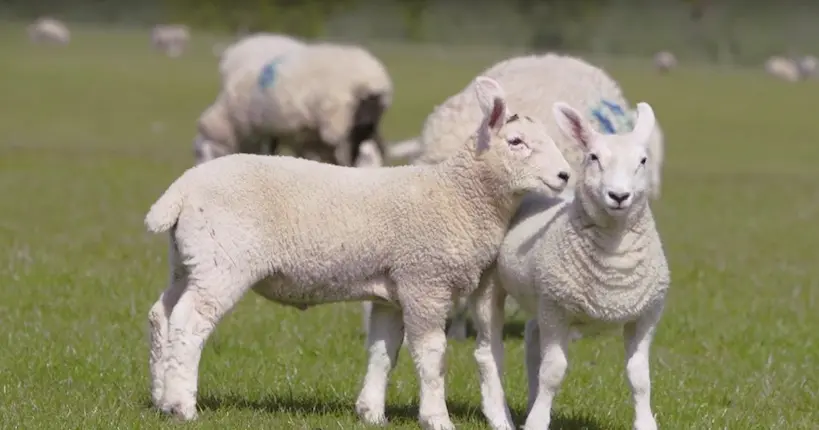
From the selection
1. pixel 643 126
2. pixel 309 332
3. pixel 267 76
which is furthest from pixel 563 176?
pixel 267 76

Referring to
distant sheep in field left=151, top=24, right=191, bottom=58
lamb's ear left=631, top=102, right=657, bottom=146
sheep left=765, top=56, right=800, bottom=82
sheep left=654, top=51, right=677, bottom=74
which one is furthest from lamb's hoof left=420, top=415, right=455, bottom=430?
sheep left=765, top=56, right=800, bottom=82

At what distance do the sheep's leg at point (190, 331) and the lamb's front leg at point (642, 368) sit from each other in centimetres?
138

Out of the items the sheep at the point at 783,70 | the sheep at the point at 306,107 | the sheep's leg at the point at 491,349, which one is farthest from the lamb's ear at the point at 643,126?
the sheep at the point at 783,70

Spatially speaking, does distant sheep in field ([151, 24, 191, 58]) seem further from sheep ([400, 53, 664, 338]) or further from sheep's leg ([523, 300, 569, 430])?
sheep's leg ([523, 300, 569, 430])

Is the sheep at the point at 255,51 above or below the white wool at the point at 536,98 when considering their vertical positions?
below

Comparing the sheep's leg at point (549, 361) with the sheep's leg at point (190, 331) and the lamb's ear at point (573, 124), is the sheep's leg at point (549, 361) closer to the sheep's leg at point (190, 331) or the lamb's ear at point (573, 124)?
the lamb's ear at point (573, 124)

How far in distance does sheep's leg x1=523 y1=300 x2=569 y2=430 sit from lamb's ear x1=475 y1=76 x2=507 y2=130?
71 cm

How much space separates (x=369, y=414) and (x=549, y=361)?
76 cm

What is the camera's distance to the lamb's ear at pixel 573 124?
4.71 m

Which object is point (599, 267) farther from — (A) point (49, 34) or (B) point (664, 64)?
(A) point (49, 34)

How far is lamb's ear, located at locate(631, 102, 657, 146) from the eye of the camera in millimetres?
4695

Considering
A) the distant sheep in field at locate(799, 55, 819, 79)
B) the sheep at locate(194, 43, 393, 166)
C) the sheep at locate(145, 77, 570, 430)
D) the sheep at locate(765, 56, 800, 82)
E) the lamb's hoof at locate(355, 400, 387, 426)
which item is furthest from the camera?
the distant sheep in field at locate(799, 55, 819, 79)

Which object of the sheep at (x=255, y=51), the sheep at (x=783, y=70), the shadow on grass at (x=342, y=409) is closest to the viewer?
the shadow on grass at (x=342, y=409)

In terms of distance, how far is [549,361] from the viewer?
15.5 feet
